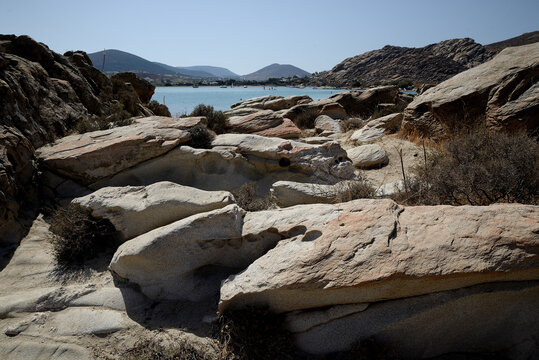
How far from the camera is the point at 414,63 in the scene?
50.8m

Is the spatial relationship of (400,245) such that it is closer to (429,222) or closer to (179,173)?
(429,222)

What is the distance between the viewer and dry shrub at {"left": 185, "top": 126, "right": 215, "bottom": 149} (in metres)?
6.79

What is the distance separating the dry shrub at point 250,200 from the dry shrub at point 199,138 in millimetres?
1435

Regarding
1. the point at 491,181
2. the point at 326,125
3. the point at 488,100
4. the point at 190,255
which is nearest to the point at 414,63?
the point at 326,125

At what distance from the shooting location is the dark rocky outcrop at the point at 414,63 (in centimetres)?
4616

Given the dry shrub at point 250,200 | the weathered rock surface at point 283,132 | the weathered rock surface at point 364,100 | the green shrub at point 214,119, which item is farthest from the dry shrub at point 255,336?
the weathered rock surface at point 364,100

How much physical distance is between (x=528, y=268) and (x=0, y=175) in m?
6.55

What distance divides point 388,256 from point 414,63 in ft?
184

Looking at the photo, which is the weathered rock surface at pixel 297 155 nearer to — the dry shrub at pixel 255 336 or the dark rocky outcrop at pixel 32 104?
the dark rocky outcrop at pixel 32 104

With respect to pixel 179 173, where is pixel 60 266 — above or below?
below

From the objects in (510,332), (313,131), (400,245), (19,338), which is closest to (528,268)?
(510,332)

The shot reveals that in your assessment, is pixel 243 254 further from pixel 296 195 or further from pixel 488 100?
pixel 488 100

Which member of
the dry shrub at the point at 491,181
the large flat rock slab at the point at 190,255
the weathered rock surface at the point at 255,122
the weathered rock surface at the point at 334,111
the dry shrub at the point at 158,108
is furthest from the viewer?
the weathered rock surface at the point at 334,111

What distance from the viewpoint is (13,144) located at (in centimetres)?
532
